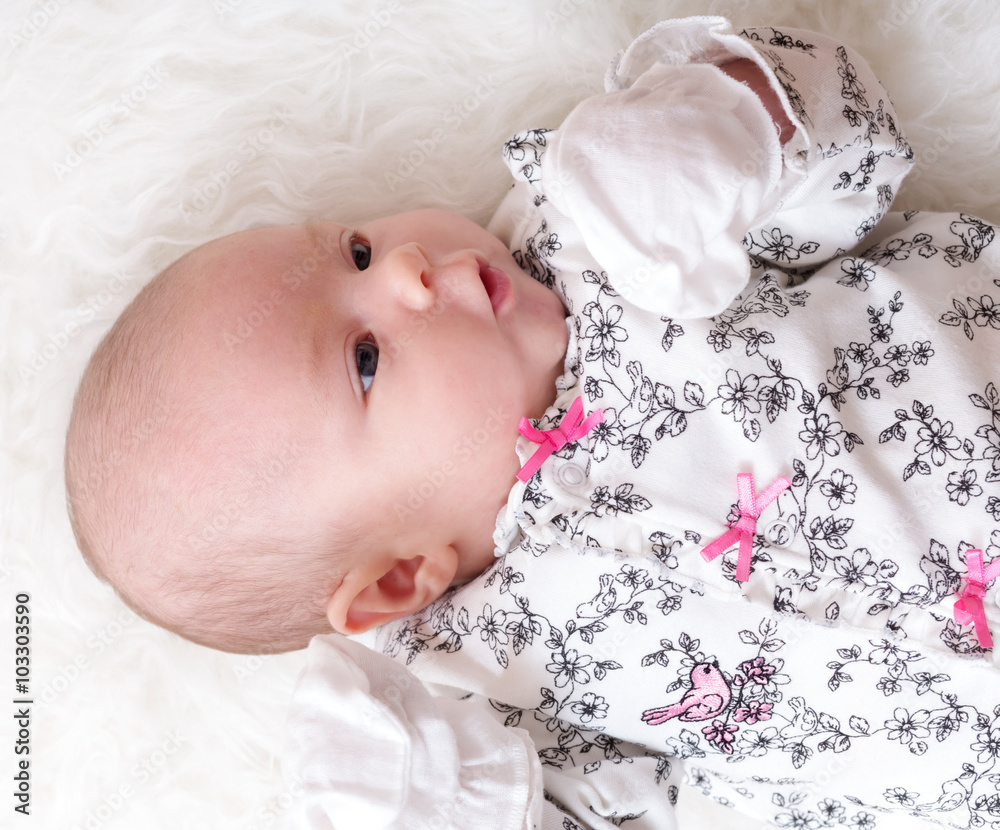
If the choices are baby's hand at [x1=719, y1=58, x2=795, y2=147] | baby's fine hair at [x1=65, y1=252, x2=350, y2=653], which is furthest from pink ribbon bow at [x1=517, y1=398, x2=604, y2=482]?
baby's hand at [x1=719, y1=58, x2=795, y2=147]

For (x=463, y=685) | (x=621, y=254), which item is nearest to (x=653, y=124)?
(x=621, y=254)

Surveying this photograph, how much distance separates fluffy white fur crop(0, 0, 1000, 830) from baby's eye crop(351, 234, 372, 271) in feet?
0.72

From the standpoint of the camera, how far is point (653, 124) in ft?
3.59

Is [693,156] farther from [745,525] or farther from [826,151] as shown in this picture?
[745,525]

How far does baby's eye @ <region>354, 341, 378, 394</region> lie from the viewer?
4.40 ft

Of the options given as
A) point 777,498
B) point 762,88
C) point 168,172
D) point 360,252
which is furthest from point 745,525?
point 168,172

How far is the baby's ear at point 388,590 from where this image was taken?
1.41m

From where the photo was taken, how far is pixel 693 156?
1068mm

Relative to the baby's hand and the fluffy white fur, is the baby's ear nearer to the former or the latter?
the fluffy white fur

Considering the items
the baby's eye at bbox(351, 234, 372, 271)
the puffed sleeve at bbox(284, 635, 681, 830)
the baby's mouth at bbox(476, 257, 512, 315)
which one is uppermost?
the baby's mouth at bbox(476, 257, 512, 315)

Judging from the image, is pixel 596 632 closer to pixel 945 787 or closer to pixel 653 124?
pixel 945 787

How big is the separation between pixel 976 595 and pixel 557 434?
0.66 meters

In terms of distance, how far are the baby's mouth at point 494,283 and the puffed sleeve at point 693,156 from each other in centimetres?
23

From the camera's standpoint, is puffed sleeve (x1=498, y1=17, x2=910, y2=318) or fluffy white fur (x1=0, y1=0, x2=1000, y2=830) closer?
puffed sleeve (x1=498, y1=17, x2=910, y2=318)
